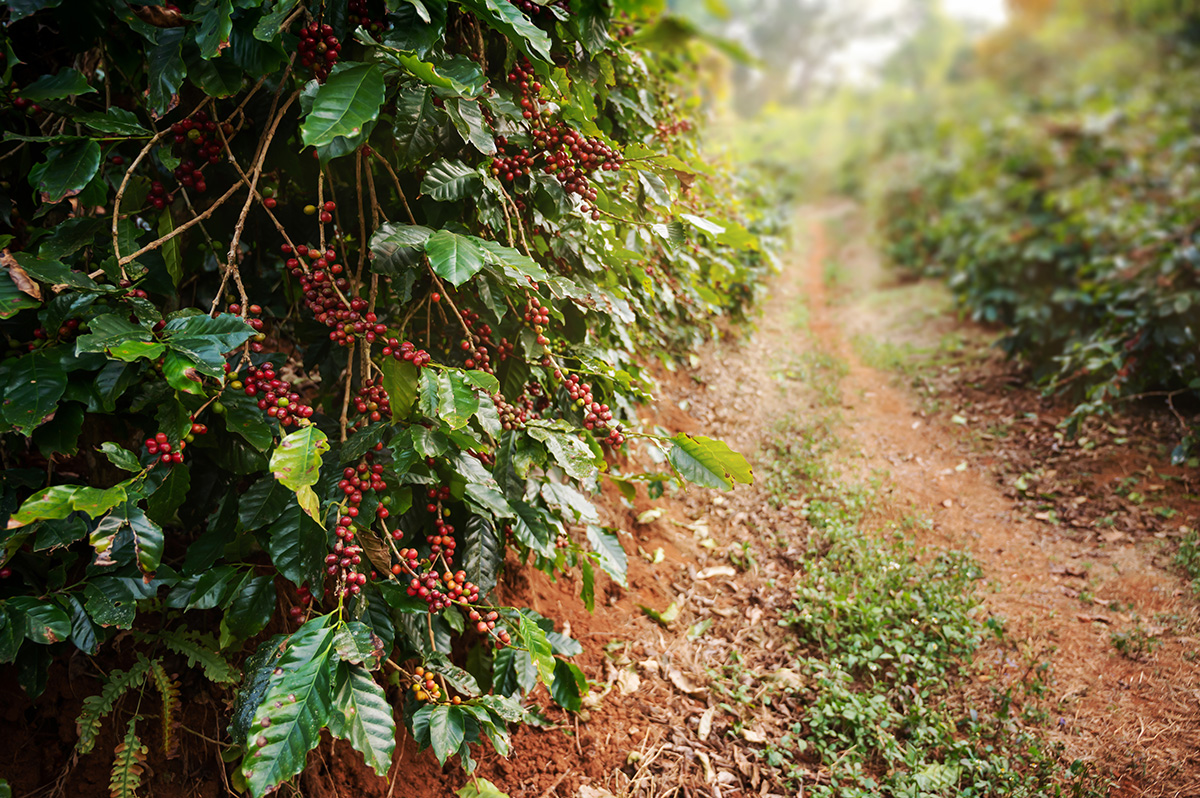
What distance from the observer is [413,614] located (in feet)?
5.36

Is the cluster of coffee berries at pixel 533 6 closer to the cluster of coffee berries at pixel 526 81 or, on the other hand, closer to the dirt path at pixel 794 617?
the cluster of coffee berries at pixel 526 81

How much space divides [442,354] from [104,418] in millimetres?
908

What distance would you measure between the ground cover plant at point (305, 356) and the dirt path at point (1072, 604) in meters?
2.08

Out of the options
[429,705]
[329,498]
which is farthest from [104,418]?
[429,705]

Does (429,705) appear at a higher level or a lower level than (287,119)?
lower

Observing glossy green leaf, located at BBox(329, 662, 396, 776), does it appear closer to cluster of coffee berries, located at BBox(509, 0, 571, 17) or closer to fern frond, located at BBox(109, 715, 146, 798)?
fern frond, located at BBox(109, 715, 146, 798)

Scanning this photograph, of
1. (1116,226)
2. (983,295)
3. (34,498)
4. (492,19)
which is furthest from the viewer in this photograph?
(983,295)

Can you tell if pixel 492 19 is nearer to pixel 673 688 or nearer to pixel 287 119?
pixel 287 119

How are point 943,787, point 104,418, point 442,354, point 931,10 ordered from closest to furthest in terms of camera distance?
point 104,418 < point 442,354 < point 943,787 < point 931,10

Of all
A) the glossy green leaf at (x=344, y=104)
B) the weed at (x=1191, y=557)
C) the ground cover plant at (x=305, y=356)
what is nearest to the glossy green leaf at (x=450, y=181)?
the ground cover plant at (x=305, y=356)

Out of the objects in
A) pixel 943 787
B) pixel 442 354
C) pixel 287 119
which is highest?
pixel 287 119

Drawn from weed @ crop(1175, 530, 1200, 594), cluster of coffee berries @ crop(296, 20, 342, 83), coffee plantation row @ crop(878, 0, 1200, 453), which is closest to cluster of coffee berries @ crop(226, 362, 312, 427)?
cluster of coffee berries @ crop(296, 20, 342, 83)

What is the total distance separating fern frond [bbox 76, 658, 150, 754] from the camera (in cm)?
147

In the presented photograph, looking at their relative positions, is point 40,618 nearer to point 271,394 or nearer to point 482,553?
point 271,394
